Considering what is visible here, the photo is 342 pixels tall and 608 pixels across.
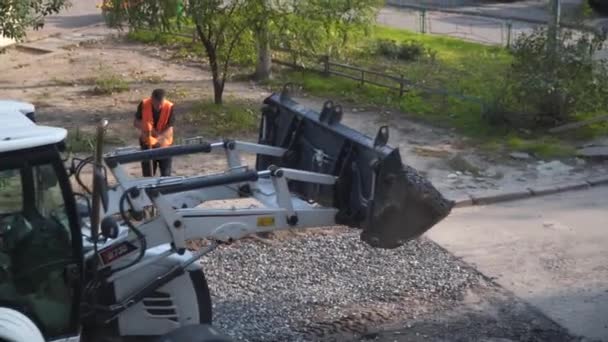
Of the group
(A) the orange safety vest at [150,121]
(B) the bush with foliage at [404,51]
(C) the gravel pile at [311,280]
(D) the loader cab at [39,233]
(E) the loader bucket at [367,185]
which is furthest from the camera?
(B) the bush with foliage at [404,51]

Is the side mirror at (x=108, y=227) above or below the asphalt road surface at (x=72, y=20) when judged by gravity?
above

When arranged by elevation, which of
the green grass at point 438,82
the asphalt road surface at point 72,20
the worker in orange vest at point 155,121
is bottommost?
the green grass at point 438,82

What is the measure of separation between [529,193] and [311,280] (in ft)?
14.5

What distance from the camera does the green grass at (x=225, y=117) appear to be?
54.5 feet

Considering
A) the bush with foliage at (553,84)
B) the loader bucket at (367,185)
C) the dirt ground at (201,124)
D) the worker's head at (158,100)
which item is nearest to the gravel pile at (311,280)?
the dirt ground at (201,124)

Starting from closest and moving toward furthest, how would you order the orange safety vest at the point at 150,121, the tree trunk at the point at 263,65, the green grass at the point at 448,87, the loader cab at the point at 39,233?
the loader cab at the point at 39,233 → the orange safety vest at the point at 150,121 → the green grass at the point at 448,87 → the tree trunk at the point at 263,65

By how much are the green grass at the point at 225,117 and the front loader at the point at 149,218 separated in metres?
8.39

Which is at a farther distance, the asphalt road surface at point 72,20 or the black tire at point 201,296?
the asphalt road surface at point 72,20

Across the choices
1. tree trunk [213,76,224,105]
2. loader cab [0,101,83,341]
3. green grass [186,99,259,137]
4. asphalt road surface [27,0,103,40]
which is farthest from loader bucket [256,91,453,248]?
asphalt road surface [27,0,103,40]

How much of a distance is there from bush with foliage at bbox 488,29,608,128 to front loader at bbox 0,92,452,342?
9164mm

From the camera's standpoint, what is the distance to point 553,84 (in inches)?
649

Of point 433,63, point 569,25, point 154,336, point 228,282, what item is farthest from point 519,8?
point 154,336

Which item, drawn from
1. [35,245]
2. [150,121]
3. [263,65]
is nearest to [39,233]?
[35,245]

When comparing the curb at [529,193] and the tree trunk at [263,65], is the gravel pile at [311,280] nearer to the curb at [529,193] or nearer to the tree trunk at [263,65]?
the curb at [529,193]
